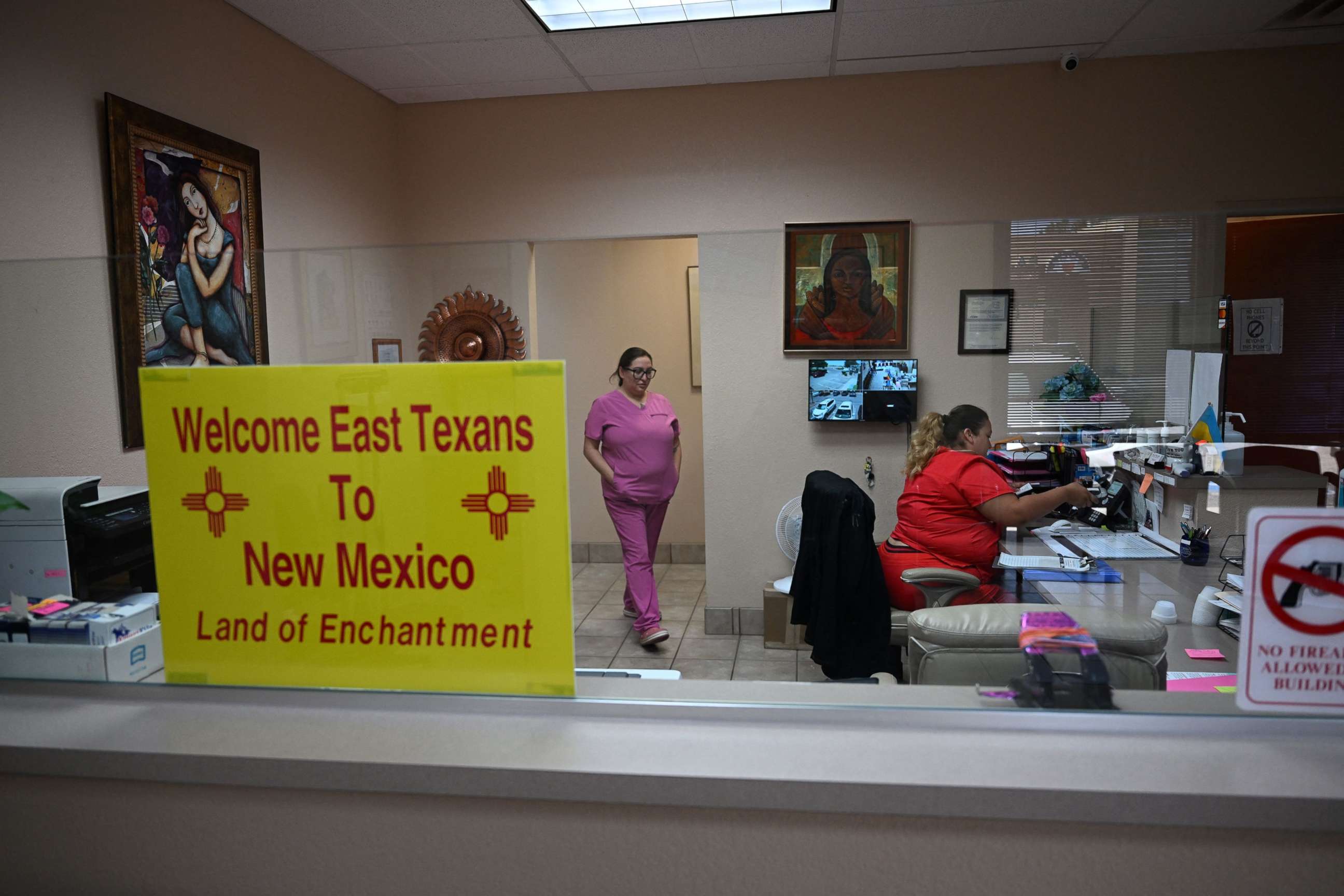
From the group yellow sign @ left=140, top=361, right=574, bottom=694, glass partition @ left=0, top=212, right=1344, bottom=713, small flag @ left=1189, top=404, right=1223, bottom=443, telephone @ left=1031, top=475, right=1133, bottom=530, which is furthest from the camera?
telephone @ left=1031, top=475, right=1133, bottom=530

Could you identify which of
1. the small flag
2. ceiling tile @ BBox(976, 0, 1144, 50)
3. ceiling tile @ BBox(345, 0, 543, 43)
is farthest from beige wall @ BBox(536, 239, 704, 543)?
ceiling tile @ BBox(976, 0, 1144, 50)

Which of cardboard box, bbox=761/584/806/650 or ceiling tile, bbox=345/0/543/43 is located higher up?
ceiling tile, bbox=345/0/543/43

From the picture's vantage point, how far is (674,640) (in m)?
1.75

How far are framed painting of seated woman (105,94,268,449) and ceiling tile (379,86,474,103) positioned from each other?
4.30 ft

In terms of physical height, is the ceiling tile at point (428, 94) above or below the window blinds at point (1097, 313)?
above

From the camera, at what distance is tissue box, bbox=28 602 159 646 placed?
136 cm

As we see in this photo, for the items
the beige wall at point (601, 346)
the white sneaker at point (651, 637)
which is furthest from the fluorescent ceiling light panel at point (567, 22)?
the white sneaker at point (651, 637)

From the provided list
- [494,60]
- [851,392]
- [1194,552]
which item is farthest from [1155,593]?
[494,60]

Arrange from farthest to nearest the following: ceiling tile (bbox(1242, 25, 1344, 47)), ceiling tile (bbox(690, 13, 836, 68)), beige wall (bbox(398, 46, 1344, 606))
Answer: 1. beige wall (bbox(398, 46, 1344, 606))
2. ceiling tile (bbox(1242, 25, 1344, 47))
3. ceiling tile (bbox(690, 13, 836, 68))

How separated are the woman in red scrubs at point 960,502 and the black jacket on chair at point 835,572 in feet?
0.32

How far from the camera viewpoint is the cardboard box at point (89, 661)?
4.44 feet

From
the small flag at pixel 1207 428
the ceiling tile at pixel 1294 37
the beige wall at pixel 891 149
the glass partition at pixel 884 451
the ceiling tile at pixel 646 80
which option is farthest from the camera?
the ceiling tile at pixel 646 80

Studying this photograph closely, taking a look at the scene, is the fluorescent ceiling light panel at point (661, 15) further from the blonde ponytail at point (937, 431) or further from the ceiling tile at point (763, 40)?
the blonde ponytail at point (937, 431)

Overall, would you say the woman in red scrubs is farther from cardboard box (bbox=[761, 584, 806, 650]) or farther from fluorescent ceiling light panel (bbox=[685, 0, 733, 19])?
fluorescent ceiling light panel (bbox=[685, 0, 733, 19])
